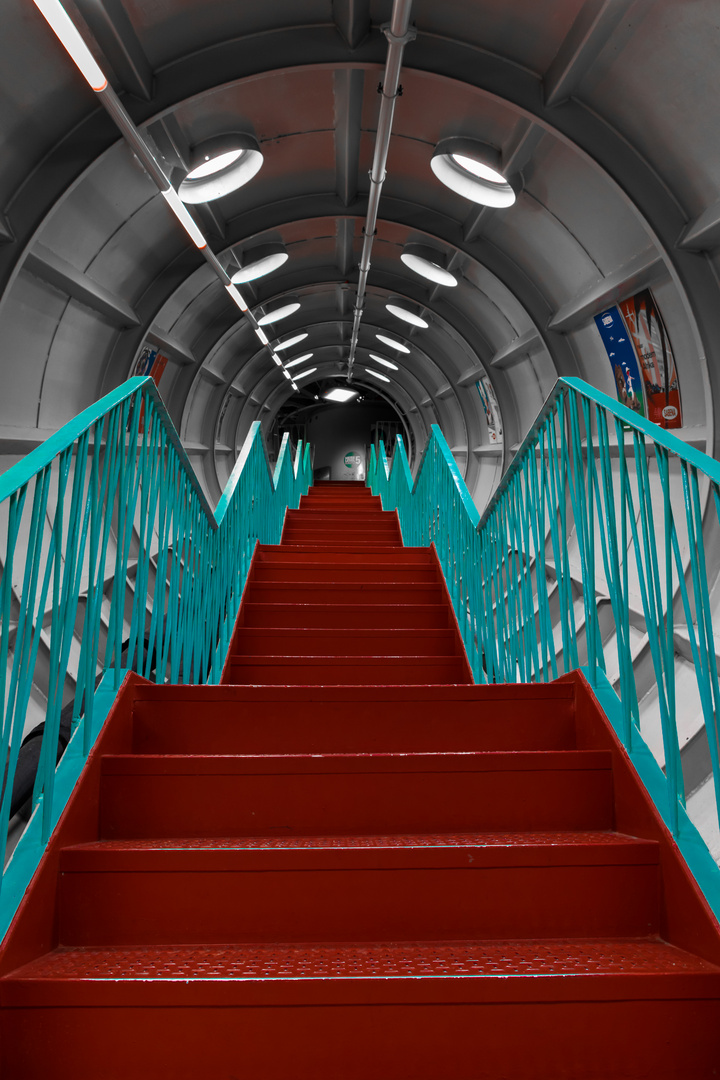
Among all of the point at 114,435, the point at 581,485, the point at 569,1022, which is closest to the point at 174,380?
the point at 114,435

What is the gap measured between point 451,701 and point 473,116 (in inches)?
170

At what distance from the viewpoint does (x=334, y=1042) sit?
130 cm

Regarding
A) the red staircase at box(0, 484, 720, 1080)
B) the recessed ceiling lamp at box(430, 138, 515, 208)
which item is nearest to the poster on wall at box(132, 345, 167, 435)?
the recessed ceiling lamp at box(430, 138, 515, 208)

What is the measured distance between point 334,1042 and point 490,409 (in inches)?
325

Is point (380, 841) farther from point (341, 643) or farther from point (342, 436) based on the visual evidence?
point (342, 436)

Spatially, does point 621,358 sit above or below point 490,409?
below

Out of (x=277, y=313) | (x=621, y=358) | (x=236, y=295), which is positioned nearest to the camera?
(x=621, y=358)

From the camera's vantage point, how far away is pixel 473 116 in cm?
472

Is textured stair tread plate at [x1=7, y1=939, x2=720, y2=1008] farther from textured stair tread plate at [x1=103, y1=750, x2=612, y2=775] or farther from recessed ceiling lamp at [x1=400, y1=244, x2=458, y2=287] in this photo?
recessed ceiling lamp at [x1=400, y1=244, x2=458, y2=287]

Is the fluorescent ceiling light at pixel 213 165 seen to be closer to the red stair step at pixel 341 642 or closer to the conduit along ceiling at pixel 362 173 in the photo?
the conduit along ceiling at pixel 362 173

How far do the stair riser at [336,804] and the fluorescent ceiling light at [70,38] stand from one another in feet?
9.75

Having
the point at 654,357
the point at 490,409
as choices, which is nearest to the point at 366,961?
the point at 654,357

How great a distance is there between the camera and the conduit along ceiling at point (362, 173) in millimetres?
3633

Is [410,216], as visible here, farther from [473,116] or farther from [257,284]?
[257,284]
